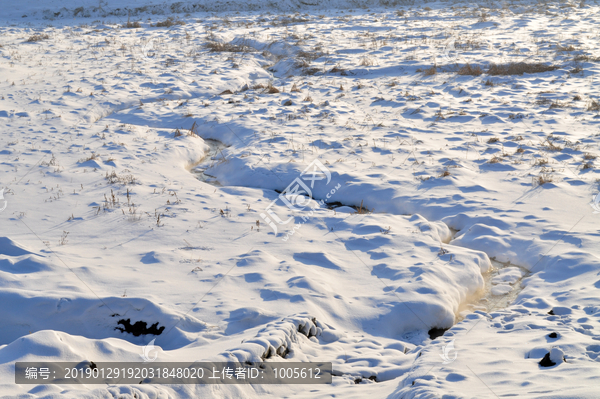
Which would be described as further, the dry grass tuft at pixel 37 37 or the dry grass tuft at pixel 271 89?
the dry grass tuft at pixel 37 37

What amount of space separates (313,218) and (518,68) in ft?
36.9

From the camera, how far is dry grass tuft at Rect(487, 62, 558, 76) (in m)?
14.1

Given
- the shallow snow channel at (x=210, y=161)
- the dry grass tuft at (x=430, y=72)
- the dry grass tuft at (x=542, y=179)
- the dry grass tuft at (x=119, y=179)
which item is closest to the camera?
the dry grass tuft at (x=542, y=179)

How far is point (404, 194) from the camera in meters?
7.54

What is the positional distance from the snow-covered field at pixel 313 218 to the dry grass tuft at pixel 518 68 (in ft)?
0.29

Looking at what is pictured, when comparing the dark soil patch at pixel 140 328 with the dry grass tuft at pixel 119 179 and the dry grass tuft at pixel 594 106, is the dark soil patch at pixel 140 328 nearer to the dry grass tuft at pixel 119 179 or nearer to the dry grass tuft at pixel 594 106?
the dry grass tuft at pixel 119 179

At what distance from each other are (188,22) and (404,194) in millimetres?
20287

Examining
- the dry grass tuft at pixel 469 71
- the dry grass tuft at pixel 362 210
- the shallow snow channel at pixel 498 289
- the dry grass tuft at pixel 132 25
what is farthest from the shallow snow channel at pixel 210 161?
the dry grass tuft at pixel 132 25

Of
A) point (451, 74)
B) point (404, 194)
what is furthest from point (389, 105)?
point (404, 194)

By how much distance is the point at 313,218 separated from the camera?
6961 millimetres

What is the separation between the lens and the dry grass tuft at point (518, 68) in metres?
14.1

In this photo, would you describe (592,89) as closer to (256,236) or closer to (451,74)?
(451,74)

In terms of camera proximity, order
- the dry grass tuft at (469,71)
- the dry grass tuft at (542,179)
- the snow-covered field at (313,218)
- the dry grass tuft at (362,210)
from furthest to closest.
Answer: the dry grass tuft at (469,71)
the dry grass tuft at (542,179)
the dry grass tuft at (362,210)
the snow-covered field at (313,218)

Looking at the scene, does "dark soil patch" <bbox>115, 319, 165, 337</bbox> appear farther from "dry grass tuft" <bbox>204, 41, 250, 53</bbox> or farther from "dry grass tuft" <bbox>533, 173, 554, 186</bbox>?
"dry grass tuft" <bbox>204, 41, 250, 53</bbox>
